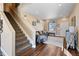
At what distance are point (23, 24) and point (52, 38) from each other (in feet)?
1.69

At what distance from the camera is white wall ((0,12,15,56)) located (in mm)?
1858

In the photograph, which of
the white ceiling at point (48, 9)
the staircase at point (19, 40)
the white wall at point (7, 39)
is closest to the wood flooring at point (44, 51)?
the staircase at point (19, 40)

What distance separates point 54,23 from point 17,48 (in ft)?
2.30

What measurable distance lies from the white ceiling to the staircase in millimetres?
263

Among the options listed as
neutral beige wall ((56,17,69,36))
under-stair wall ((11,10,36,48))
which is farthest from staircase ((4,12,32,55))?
neutral beige wall ((56,17,69,36))

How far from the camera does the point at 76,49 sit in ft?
6.28

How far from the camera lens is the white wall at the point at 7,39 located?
6.10ft

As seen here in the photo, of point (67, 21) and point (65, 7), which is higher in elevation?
point (65, 7)

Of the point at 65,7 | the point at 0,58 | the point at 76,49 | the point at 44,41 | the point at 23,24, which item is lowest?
the point at 0,58

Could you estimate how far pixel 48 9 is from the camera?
6.40ft

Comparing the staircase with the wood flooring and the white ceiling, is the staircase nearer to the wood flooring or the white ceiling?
the wood flooring

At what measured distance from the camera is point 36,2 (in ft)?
6.33

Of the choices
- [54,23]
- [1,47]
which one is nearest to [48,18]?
[54,23]

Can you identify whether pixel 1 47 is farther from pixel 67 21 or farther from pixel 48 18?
pixel 67 21
